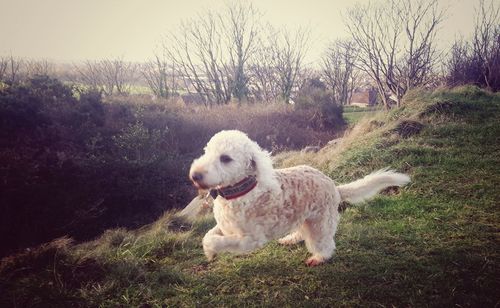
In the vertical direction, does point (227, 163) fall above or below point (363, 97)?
below

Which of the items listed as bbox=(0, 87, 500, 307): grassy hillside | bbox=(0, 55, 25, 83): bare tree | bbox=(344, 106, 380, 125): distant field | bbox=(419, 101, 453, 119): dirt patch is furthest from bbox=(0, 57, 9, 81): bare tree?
bbox=(344, 106, 380, 125): distant field

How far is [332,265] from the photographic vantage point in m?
4.06

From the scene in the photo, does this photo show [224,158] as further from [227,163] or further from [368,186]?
[368,186]

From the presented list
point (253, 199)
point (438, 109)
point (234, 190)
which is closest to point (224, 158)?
point (234, 190)

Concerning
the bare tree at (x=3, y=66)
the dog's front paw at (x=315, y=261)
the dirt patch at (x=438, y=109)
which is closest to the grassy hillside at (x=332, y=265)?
the dog's front paw at (x=315, y=261)

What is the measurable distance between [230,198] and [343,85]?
53.9 meters

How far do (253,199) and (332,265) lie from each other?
4.77 ft

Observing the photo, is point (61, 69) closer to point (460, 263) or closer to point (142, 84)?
point (142, 84)

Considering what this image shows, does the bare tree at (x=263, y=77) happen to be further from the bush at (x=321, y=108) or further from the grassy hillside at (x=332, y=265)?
the grassy hillside at (x=332, y=265)

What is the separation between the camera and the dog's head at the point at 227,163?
329 cm

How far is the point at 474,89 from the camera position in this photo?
13.0 m

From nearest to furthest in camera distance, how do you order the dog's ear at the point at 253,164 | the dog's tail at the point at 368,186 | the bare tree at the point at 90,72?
the dog's ear at the point at 253,164 < the dog's tail at the point at 368,186 < the bare tree at the point at 90,72

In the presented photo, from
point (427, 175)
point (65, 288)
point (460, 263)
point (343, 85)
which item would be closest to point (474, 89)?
point (427, 175)

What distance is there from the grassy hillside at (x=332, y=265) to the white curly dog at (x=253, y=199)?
0.51 m
